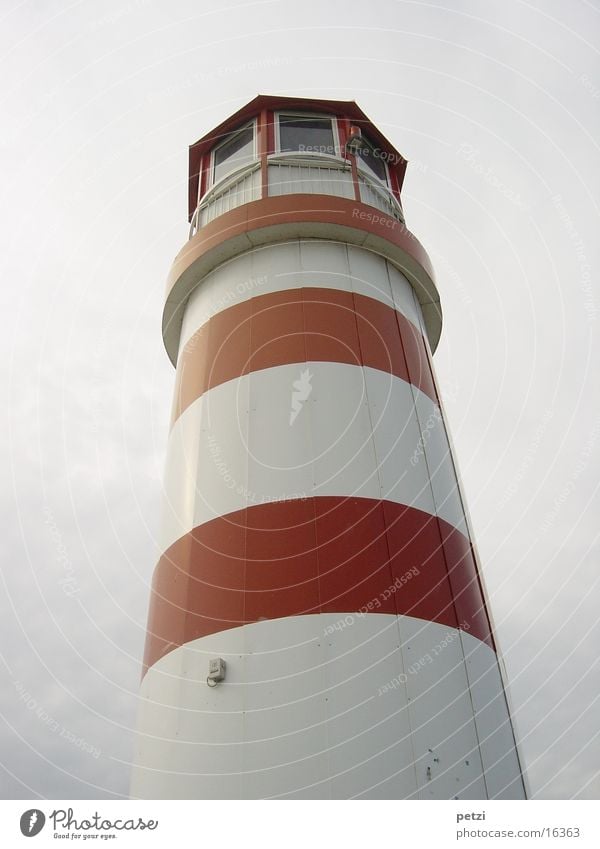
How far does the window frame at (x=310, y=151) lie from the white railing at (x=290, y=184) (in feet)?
0.21

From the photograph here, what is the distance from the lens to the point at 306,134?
7164 millimetres

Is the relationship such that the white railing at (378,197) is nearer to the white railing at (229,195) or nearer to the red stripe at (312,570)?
the white railing at (229,195)

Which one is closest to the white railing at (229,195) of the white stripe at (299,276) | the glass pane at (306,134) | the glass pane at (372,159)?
the glass pane at (306,134)

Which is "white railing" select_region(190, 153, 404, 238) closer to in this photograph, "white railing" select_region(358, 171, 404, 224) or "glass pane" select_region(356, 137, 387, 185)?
"white railing" select_region(358, 171, 404, 224)

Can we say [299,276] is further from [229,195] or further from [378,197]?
[378,197]

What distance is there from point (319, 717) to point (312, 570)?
2.91ft

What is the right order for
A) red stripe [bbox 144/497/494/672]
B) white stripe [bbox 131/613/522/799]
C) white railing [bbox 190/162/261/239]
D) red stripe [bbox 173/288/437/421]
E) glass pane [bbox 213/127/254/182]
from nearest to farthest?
white stripe [bbox 131/613/522/799] < red stripe [bbox 144/497/494/672] < red stripe [bbox 173/288/437/421] < white railing [bbox 190/162/261/239] < glass pane [bbox 213/127/254/182]

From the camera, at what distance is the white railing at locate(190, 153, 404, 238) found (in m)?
6.47

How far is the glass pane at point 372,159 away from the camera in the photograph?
290 inches

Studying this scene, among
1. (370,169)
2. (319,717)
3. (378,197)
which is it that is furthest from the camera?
(370,169)

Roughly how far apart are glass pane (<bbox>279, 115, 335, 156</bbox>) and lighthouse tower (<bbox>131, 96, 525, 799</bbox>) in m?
0.22
